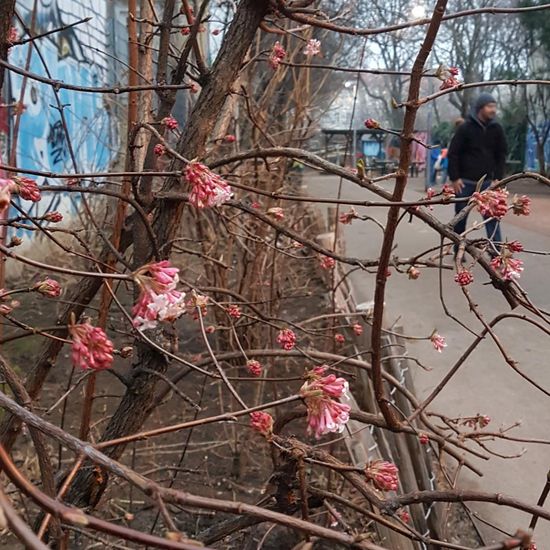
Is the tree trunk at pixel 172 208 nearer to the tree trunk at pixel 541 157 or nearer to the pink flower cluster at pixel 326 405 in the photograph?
the pink flower cluster at pixel 326 405

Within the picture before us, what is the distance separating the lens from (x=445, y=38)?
20953 mm

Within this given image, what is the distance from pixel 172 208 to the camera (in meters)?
1.93

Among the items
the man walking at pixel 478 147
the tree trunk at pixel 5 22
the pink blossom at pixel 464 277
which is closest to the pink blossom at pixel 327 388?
the pink blossom at pixel 464 277

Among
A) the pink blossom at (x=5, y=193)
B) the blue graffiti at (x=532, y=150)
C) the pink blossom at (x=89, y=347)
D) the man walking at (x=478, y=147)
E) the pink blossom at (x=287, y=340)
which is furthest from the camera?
the blue graffiti at (x=532, y=150)

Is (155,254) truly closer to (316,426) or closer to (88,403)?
(88,403)

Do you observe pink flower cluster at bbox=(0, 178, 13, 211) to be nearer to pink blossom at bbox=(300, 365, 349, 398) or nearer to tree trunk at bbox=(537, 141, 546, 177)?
pink blossom at bbox=(300, 365, 349, 398)

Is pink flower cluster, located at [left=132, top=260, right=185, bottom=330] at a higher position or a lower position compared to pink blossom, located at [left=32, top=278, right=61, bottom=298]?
higher

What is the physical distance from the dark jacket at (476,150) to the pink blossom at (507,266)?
582 cm

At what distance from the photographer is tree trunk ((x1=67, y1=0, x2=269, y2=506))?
1.77 m

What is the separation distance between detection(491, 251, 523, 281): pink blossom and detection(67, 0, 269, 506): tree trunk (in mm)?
859

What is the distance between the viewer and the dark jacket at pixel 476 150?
22.8 ft

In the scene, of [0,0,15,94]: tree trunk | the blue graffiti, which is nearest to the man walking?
[0,0,15,94]: tree trunk

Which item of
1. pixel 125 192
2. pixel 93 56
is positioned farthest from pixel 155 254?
pixel 93 56

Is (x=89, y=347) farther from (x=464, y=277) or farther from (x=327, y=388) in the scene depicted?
(x=464, y=277)
